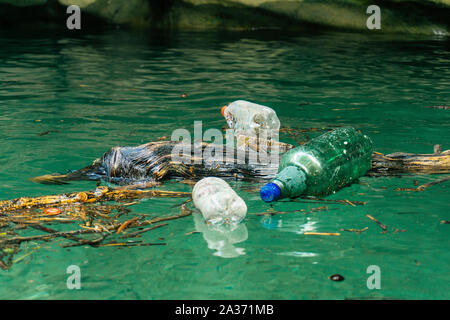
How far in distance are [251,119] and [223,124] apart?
0.70 metres

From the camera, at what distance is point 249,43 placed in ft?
35.2

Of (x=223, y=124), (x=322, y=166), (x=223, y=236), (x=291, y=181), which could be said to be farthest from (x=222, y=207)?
(x=223, y=124)

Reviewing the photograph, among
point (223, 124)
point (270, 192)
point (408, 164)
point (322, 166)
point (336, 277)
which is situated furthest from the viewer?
point (223, 124)

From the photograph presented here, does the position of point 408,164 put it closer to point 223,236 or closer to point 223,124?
point 223,236

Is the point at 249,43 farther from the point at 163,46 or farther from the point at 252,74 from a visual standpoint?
the point at 252,74

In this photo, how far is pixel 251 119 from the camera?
471cm

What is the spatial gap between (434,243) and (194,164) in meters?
1.66

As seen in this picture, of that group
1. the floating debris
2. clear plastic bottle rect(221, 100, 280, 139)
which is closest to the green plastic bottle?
the floating debris

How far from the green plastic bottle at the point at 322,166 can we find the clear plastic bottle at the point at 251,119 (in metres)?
1.10

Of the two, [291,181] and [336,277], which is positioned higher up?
[291,181]

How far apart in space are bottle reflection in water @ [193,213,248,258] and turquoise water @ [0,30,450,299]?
3 centimetres

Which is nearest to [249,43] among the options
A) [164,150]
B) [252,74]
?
[252,74]
